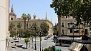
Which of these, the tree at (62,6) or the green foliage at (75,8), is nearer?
the green foliage at (75,8)

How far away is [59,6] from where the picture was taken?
61.0 feet

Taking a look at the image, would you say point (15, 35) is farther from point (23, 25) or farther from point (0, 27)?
point (0, 27)

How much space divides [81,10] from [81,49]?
3.85m

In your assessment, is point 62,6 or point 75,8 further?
point 62,6

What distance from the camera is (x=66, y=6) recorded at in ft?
59.9

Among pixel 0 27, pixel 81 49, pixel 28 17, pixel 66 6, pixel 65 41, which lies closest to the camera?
pixel 0 27

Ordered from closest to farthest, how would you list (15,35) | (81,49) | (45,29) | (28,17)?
1. (81,49)
2. (15,35)
3. (45,29)
4. (28,17)

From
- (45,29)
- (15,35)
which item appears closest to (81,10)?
(15,35)

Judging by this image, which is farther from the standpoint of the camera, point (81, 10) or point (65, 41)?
point (65, 41)

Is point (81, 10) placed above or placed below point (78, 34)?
above

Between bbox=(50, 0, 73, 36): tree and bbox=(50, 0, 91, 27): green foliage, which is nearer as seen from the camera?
bbox=(50, 0, 91, 27): green foliage

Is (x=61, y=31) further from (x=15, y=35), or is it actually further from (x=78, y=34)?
(x=15, y=35)

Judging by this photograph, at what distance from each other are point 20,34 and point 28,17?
2475 cm

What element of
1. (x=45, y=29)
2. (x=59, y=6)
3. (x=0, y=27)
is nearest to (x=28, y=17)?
(x=45, y=29)
